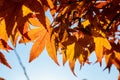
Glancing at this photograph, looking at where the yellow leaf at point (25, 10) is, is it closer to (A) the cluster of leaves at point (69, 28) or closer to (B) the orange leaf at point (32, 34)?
(A) the cluster of leaves at point (69, 28)

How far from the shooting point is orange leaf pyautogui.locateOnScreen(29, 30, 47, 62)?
3.77ft

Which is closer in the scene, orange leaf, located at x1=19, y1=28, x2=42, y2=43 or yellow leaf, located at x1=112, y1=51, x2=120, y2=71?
orange leaf, located at x1=19, y1=28, x2=42, y2=43

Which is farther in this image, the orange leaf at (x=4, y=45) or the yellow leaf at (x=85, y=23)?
the yellow leaf at (x=85, y=23)

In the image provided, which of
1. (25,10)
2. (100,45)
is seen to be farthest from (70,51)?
(25,10)

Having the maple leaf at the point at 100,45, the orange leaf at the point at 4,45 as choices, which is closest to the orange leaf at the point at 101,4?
the maple leaf at the point at 100,45

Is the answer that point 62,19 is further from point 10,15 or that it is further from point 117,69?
point 117,69

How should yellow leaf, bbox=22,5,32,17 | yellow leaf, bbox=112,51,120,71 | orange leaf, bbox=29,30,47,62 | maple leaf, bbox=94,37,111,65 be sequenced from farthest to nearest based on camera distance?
yellow leaf, bbox=112,51,120,71 < maple leaf, bbox=94,37,111,65 < orange leaf, bbox=29,30,47,62 < yellow leaf, bbox=22,5,32,17

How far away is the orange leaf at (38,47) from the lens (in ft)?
3.77

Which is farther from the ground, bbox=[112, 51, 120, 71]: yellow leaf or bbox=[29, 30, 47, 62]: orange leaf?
bbox=[29, 30, 47, 62]: orange leaf

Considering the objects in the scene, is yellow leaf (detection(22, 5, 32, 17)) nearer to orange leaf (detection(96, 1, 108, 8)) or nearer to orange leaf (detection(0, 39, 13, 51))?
orange leaf (detection(0, 39, 13, 51))

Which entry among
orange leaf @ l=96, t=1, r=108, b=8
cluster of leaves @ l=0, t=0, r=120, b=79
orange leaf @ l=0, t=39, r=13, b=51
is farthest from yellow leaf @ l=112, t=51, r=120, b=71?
orange leaf @ l=0, t=39, r=13, b=51

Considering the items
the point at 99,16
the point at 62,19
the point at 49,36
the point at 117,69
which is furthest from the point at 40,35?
the point at 117,69

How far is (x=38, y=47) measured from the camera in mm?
1204

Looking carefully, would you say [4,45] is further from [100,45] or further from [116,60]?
[116,60]
